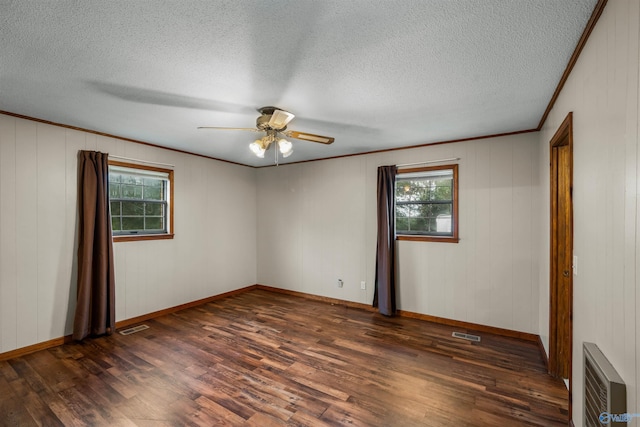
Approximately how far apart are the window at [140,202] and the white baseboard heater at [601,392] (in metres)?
4.58

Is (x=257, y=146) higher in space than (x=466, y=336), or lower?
higher

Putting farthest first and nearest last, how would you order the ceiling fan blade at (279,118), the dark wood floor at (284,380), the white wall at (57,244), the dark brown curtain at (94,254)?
the dark brown curtain at (94,254) < the white wall at (57,244) < the ceiling fan blade at (279,118) < the dark wood floor at (284,380)

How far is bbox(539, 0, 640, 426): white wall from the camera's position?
1.10 m

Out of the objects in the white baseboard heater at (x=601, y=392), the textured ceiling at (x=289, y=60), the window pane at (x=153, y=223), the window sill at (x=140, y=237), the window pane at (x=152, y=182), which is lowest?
the white baseboard heater at (x=601, y=392)

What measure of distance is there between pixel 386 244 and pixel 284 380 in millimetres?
2272

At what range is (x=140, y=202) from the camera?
409cm

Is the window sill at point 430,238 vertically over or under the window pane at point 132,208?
under

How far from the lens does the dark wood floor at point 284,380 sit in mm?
2082

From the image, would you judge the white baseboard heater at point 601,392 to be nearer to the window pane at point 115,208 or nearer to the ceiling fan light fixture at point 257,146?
the ceiling fan light fixture at point 257,146

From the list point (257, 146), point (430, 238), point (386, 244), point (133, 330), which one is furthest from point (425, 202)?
point (133, 330)

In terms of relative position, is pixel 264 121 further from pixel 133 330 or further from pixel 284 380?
pixel 133 330

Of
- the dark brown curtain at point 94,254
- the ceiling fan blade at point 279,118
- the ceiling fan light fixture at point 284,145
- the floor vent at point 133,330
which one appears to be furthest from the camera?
the floor vent at point 133,330

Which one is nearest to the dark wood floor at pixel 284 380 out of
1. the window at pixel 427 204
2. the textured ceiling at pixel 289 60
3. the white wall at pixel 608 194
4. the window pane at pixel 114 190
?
the white wall at pixel 608 194

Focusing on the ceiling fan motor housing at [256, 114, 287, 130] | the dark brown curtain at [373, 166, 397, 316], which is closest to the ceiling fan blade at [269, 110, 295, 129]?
the ceiling fan motor housing at [256, 114, 287, 130]
